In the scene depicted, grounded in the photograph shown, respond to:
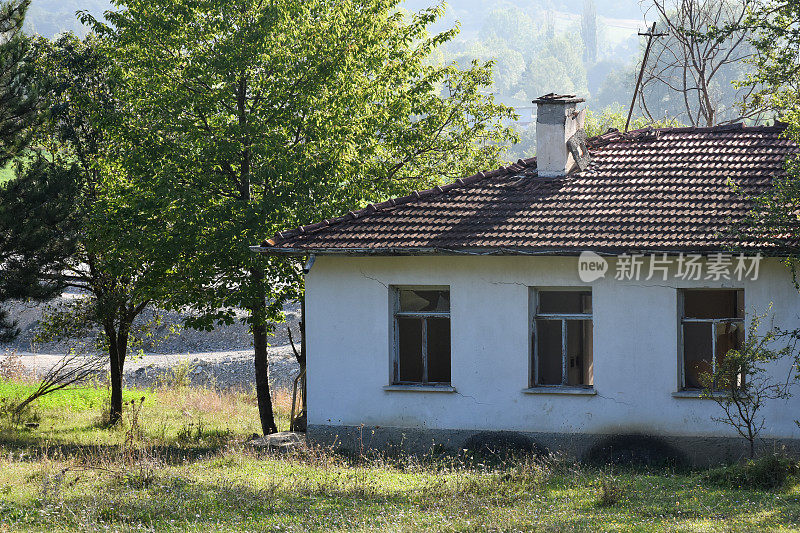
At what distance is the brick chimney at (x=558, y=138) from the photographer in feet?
51.5

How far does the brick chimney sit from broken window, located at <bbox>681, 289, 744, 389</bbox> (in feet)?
10.7

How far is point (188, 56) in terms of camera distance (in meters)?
17.7

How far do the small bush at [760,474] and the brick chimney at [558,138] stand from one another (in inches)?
248

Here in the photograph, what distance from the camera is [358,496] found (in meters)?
10.8

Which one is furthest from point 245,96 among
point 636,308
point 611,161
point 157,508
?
point 157,508

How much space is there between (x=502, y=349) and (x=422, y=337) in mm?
1475

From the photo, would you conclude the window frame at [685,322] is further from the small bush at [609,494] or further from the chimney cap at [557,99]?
the chimney cap at [557,99]

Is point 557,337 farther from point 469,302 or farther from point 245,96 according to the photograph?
point 245,96

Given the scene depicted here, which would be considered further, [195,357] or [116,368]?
[195,357]

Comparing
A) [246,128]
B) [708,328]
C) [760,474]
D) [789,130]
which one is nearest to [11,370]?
[246,128]

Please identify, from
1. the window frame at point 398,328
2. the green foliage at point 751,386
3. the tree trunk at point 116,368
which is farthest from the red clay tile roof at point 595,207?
the tree trunk at point 116,368

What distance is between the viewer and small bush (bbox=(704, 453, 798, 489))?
11.2 m

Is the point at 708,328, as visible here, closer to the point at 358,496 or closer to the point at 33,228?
the point at 358,496

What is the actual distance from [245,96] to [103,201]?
365cm
